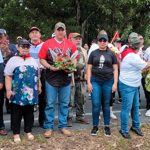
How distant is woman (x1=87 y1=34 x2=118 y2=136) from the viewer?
26.5ft

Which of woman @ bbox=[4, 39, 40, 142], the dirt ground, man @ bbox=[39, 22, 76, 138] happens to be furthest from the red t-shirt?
the dirt ground

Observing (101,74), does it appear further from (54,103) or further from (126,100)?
(54,103)

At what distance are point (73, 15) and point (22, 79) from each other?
13504 mm

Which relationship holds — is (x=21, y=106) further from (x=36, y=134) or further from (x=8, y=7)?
(x=8, y=7)

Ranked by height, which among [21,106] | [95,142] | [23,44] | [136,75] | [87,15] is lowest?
[95,142]

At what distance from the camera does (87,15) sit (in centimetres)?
2089

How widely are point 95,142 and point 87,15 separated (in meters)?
13.6

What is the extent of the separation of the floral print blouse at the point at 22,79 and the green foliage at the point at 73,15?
11.4 meters

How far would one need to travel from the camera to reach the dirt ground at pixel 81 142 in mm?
7527

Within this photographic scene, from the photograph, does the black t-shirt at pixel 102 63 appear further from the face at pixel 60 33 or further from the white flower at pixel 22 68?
the white flower at pixel 22 68

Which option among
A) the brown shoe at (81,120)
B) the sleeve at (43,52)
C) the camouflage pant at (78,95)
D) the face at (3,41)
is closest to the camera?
the sleeve at (43,52)

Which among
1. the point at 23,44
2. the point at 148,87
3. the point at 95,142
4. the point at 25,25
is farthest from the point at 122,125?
the point at 25,25

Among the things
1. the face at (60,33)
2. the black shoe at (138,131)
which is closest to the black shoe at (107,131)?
the black shoe at (138,131)

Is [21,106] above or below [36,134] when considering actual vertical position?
above
